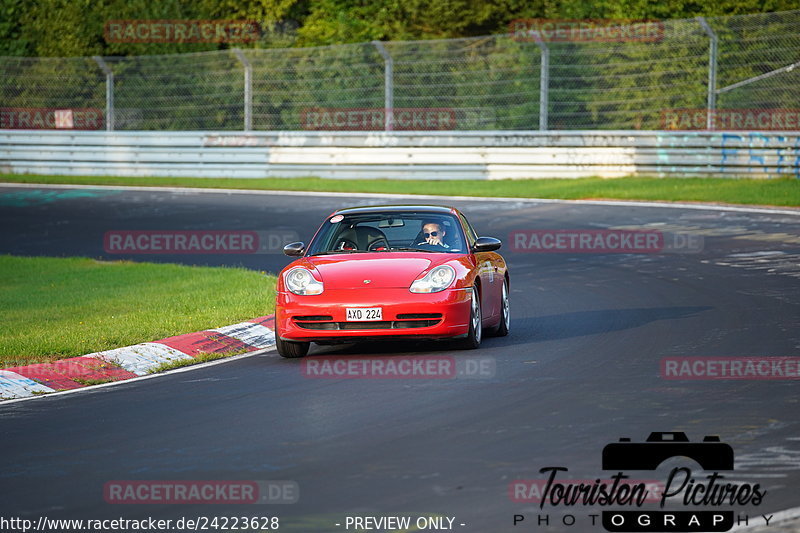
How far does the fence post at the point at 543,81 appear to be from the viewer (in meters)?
29.8

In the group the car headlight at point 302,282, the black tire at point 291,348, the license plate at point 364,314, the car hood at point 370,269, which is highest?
the car hood at point 370,269

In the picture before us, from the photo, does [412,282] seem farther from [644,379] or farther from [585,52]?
[585,52]

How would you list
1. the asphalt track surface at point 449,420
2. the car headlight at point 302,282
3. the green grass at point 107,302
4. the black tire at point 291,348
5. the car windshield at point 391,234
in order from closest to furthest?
1. the asphalt track surface at point 449,420
2. the car headlight at point 302,282
3. the black tire at point 291,348
4. the green grass at point 107,302
5. the car windshield at point 391,234

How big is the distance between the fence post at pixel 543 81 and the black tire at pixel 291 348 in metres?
19.7

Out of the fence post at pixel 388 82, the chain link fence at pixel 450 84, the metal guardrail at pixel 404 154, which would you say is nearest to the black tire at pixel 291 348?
the metal guardrail at pixel 404 154

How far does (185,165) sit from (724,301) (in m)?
22.5

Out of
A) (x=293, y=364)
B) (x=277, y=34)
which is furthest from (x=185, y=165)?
(x=293, y=364)

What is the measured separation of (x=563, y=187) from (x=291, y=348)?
1816cm

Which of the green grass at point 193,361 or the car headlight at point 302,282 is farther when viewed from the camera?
the car headlight at point 302,282

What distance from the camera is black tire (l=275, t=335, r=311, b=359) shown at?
11.1 meters

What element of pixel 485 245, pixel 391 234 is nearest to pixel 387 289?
pixel 485 245

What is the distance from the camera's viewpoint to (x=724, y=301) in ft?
46.1

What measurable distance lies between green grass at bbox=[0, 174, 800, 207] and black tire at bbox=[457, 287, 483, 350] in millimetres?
14518

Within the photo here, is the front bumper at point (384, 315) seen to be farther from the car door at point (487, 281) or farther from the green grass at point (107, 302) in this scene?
the green grass at point (107, 302)
